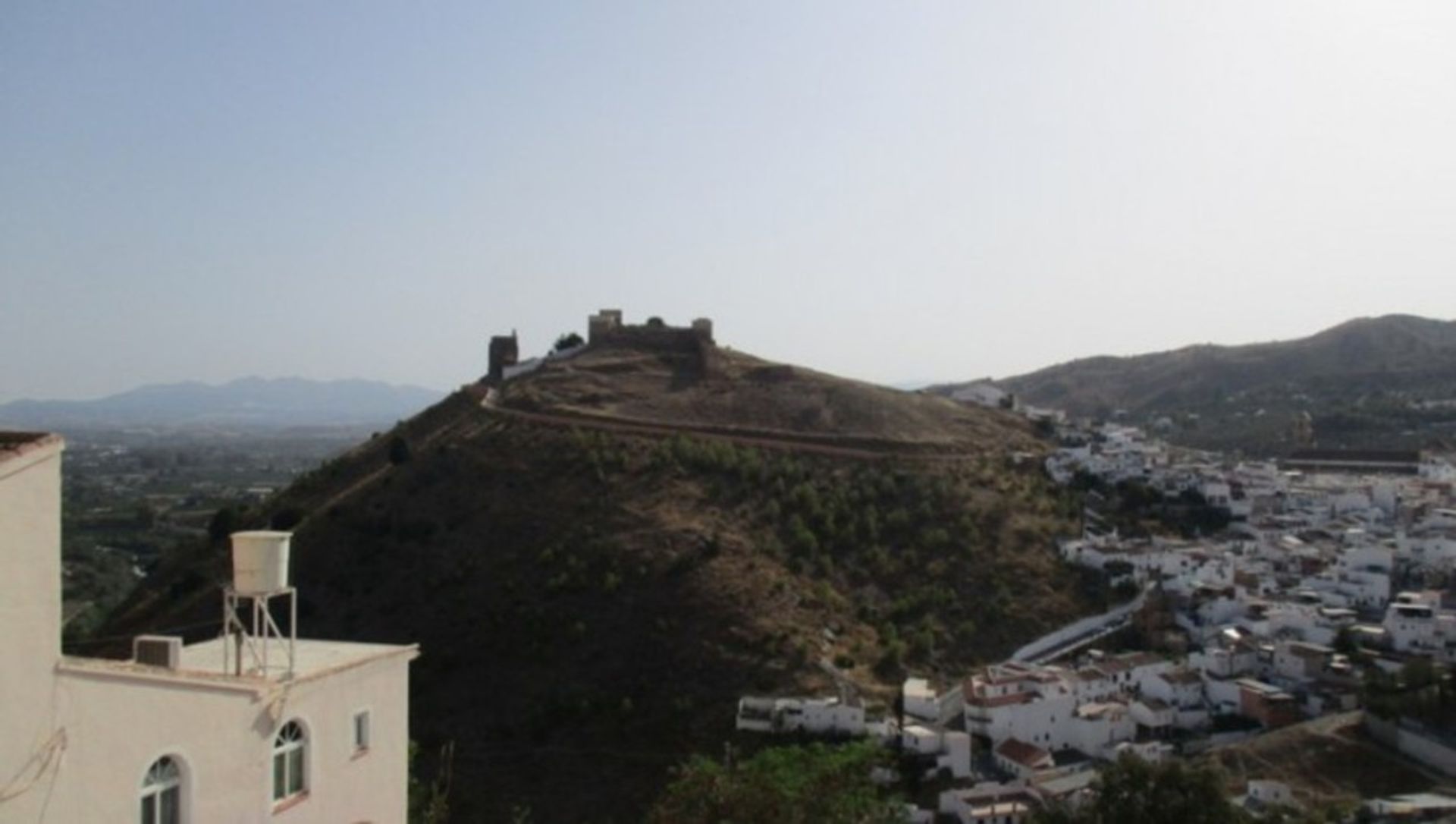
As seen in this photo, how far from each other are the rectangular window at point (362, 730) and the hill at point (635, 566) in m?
13.5

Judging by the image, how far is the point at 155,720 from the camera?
238 inches

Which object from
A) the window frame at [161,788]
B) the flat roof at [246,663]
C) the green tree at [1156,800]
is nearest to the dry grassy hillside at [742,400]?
the green tree at [1156,800]

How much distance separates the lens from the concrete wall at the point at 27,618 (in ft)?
18.0

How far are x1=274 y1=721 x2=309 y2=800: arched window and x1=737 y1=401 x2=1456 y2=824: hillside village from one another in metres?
12.7

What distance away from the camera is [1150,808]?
52.0ft

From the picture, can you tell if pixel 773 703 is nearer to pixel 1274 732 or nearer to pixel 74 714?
pixel 1274 732

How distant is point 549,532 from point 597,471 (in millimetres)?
2604

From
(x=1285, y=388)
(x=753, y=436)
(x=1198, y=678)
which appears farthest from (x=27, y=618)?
(x=1285, y=388)

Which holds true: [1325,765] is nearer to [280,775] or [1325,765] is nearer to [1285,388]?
[280,775]

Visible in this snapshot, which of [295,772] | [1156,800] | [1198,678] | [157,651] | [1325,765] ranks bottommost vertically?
[1325,765]

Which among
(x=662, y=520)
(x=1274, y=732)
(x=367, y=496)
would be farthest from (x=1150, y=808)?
(x=367, y=496)

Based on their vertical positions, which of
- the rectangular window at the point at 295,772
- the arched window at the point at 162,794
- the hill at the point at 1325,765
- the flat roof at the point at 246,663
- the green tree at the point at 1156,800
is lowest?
the hill at the point at 1325,765

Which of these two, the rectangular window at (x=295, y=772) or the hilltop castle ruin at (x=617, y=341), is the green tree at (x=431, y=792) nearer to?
the rectangular window at (x=295, y=772)

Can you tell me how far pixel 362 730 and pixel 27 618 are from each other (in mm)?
2476
